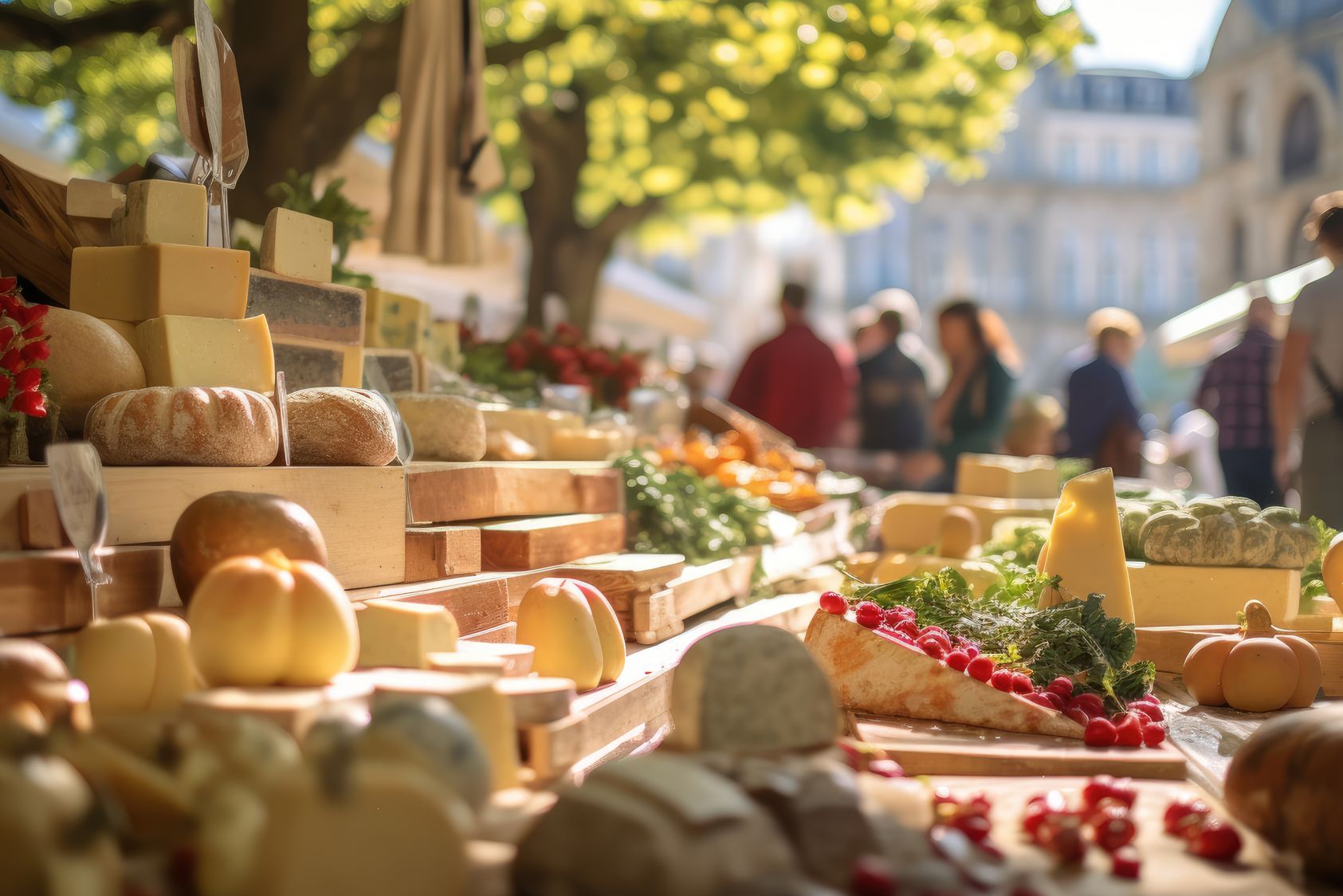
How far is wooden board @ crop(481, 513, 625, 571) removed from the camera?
2990 millimetres

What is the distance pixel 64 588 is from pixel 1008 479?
14.9 feet

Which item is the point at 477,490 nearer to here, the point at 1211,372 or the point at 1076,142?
the point at 1211,372

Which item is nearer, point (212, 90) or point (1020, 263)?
point (212, 90)

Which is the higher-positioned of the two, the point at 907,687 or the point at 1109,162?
the point at 1109,162

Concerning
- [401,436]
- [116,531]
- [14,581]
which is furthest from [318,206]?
[14,581]

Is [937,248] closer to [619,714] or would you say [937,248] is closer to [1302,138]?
[1302,138]

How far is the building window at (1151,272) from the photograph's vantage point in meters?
42.0

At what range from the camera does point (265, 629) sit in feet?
5.25

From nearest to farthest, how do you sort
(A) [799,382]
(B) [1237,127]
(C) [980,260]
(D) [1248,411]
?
(D) [1248,411]
(A) [799,382]
(B) [1237,127]
(C) [980,260]

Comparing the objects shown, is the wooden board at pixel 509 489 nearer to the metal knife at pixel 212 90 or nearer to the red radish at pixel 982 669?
the metal knife at pixel 212 90

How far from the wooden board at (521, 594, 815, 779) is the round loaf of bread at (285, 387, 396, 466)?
2.56 ft

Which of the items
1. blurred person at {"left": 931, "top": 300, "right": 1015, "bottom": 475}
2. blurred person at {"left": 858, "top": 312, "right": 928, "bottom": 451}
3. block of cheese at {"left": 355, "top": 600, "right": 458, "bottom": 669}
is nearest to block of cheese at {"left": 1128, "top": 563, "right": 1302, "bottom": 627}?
block of cheese at {"left": 355, "top": 600, "right": 458, "bottom": 669}

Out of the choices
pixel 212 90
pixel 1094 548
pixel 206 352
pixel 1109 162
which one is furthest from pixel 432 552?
pixel 1109 162

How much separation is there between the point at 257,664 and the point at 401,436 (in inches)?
54.3
